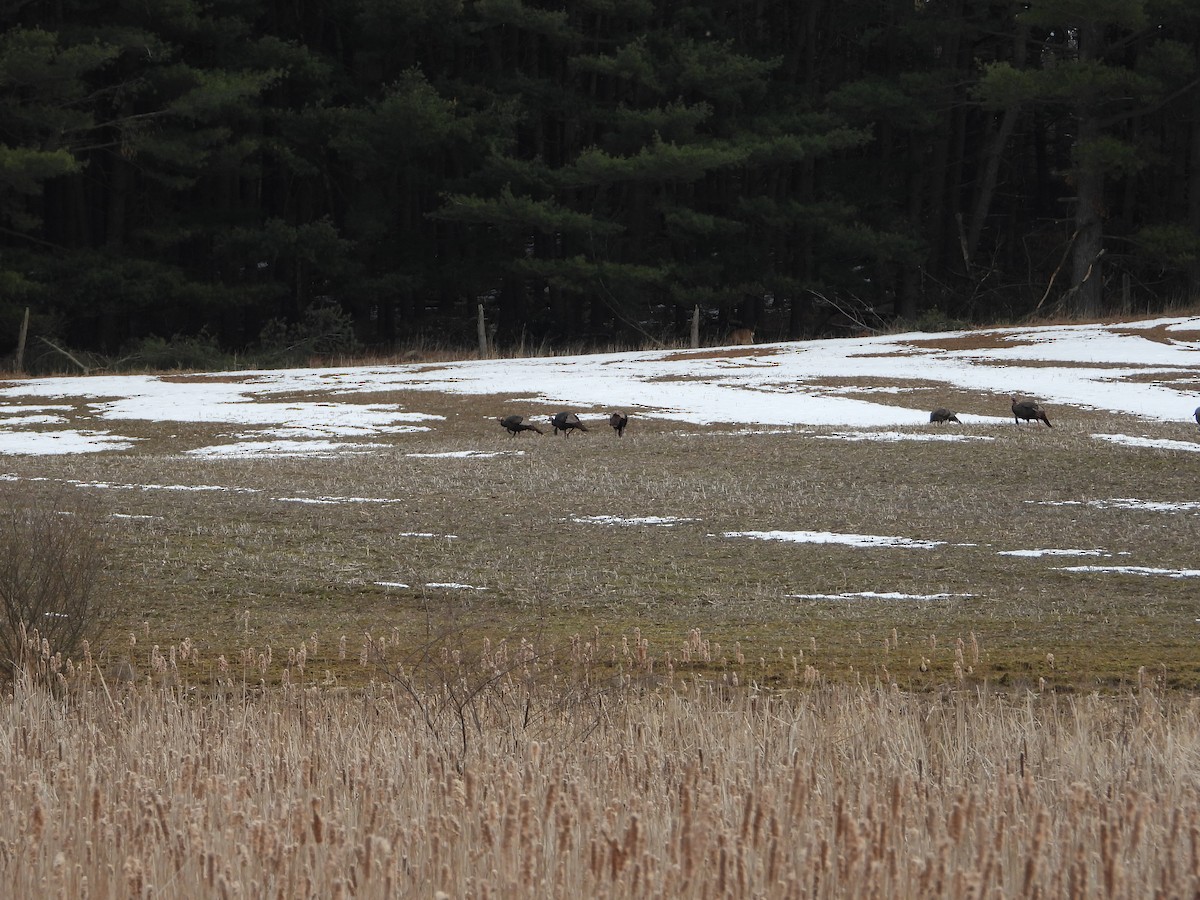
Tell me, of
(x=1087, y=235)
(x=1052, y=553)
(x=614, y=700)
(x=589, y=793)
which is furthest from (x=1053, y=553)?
(x=1087, y=235)

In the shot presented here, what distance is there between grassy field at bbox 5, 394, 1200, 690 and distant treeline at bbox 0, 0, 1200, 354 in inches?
970

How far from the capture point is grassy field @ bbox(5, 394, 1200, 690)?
9.16 metres

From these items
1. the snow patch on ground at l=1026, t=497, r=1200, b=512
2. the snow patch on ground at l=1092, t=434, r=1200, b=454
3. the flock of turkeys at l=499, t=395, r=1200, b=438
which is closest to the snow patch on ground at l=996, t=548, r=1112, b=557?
the snow patch on ground at l=1026, t=497, r=1200, b=512

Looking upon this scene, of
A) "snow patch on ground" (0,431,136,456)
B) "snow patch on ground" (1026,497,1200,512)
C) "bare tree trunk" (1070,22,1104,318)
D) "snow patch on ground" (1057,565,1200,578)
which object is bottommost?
"snow patch on ground" (1057,565,1200,578)

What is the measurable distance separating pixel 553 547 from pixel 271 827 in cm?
896

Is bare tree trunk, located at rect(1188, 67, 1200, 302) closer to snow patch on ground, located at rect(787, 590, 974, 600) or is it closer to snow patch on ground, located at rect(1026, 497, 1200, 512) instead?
snow patch on ground, located at rect(1026, 497, 1200, 512)

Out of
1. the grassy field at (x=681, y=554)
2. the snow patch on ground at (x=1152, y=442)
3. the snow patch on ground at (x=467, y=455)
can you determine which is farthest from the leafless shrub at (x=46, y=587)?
the snow patch on ground at (x=1152, y=442)

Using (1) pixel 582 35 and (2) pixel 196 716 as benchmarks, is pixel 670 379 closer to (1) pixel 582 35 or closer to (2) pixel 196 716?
(1) pixel 582 35

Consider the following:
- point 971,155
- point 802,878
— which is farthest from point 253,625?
point 971,155

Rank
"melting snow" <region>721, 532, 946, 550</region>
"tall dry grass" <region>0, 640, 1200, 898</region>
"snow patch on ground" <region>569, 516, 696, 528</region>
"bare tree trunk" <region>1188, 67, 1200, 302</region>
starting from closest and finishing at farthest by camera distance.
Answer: "tall dry grass" <region>0, 640, 1200, 898</region>, "melting snow" <region>721, 532, 946, 550</region>, "snow patch on ground" <region>569, 516, 696, 528</region>, "bare tree trunk" <region>1188, 67, 1200, 302</region>

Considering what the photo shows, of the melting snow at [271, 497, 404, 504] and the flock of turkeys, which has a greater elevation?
the flock of turkeys

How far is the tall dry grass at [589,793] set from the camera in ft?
14.3

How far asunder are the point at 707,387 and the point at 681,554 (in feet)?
61.5

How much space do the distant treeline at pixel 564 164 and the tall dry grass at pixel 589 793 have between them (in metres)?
36.5
